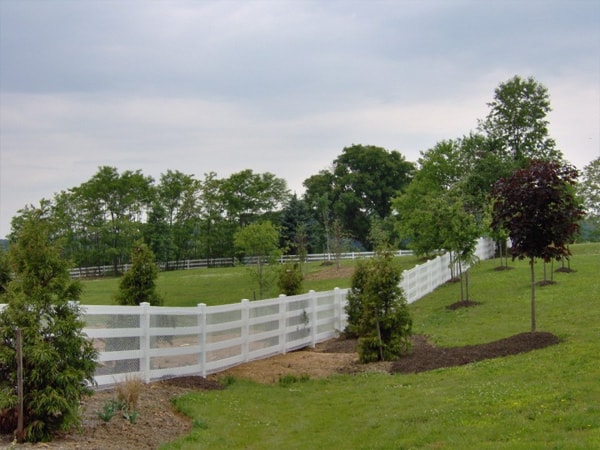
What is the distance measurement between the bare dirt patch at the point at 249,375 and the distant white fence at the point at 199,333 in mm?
273

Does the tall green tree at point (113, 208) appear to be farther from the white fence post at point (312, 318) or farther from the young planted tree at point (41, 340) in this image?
the young planted tree at point (41, 340)

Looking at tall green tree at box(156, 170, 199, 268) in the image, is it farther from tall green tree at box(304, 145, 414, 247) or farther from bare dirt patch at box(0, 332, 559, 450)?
bare dirt patch at box(0, 332, 559, 450)

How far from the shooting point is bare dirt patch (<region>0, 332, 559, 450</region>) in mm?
7277

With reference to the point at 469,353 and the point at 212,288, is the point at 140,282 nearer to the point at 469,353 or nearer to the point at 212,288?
the point at 469,353

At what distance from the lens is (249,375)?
12.7 metres

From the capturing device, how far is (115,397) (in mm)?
9070

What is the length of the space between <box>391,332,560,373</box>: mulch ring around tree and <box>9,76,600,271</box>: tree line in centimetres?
2251

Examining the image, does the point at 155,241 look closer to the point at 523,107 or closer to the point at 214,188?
the point at 214,188

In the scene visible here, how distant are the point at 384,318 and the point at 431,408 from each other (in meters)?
5.66

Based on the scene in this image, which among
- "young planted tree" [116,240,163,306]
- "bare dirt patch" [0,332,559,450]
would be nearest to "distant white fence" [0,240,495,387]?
"bare dirt patch" [0,332,559,450]

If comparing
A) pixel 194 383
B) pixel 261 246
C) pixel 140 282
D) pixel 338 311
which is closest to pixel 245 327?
pixel 194 383

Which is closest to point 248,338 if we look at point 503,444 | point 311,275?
point 503,444

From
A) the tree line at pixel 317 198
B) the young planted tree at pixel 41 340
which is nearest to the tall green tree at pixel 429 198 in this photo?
the tree line at pixel 317 198

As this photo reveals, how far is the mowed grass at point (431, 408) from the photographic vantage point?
22.7 ft
